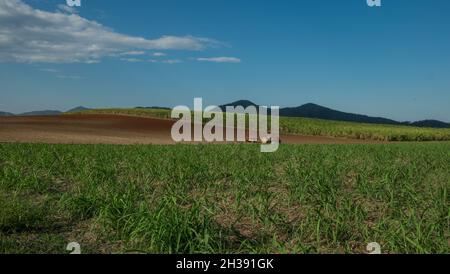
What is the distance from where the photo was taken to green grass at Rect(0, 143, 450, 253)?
19.8 ft

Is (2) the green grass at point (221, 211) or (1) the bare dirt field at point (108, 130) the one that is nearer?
(2) the green grass at point (221, 211)

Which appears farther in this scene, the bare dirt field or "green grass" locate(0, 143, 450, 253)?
the bare dirt field

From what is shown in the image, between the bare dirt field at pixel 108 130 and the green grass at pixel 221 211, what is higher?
the bare dirt field at pixel 108 130

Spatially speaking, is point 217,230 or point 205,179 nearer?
point 217,230

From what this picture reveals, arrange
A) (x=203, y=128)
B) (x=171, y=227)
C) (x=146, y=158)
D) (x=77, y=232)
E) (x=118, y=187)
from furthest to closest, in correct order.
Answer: (x=203, y=128) → (x=146, y=158) → (x=118, y=187) → (x=77, y=232) → (x=171, y=227)

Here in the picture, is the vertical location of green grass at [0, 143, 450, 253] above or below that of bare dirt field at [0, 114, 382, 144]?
below

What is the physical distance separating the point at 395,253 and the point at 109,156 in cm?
1121

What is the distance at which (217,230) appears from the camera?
663 cm

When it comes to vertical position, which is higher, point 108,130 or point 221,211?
point 108,130

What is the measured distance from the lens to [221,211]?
25.5 ft

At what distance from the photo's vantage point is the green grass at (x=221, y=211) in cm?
604
